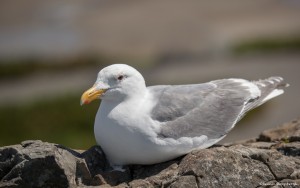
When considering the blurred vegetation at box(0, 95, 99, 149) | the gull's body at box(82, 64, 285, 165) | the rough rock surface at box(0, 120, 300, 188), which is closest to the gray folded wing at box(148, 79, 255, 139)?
the gull's body at box(82, 64, 285, 165)

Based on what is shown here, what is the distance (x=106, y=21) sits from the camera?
24.7 metres

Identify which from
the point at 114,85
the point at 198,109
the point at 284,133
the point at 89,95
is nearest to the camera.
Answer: the point at 89,95

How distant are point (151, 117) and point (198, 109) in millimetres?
631

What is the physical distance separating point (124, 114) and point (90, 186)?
0.84 metres

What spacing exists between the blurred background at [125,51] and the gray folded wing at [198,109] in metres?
6.47

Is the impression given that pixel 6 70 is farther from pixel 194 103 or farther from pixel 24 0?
pixel 194 103

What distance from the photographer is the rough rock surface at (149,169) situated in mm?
7582

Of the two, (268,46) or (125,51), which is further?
(125,51)

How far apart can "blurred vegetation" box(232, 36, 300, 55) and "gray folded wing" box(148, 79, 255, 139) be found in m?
12.2

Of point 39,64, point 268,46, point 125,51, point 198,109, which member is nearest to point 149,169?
point 198,109

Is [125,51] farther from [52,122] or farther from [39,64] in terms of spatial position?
[52,122]

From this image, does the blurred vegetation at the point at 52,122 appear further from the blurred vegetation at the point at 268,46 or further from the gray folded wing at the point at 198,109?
the gray folded wing at the point at 198,109

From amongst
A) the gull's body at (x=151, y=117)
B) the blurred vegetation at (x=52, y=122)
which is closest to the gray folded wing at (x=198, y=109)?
the gull's body at (x=151, y=117)

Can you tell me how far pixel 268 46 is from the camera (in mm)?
20969
